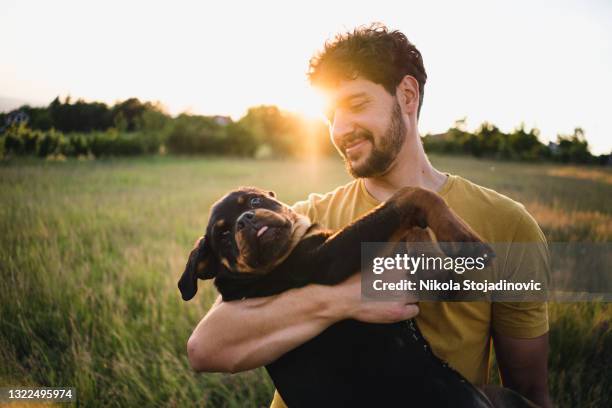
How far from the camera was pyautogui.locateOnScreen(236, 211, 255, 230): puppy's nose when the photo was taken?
2.02 metres

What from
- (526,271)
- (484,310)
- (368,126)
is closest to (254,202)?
(368,126)

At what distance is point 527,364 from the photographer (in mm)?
1855

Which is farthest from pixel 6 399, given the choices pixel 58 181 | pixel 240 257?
pixel 58 181

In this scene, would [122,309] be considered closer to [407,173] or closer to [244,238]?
[244,238]

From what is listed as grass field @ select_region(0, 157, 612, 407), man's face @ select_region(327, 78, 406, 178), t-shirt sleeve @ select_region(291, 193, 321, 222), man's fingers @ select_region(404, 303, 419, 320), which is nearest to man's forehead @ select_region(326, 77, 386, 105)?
man's face @ select_region(327, 78, 406, 178)

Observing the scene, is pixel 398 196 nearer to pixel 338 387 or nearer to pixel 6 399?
pixel 338 387

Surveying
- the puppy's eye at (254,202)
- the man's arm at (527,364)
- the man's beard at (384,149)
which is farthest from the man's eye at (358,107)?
the man's arm at (527,364)

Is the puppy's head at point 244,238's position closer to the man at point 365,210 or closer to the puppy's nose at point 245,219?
the puppy's nose at point 245,219

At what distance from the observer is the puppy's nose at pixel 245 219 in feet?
6.61

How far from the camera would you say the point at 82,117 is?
5402mm

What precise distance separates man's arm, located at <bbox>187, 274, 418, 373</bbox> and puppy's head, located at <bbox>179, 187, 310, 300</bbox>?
0.80 feet

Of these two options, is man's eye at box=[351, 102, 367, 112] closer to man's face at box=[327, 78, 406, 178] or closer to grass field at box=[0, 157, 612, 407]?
man's face at box=[327, 78, 406, 178]

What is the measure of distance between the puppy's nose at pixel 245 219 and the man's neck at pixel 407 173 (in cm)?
69

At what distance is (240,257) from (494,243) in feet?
4.21
